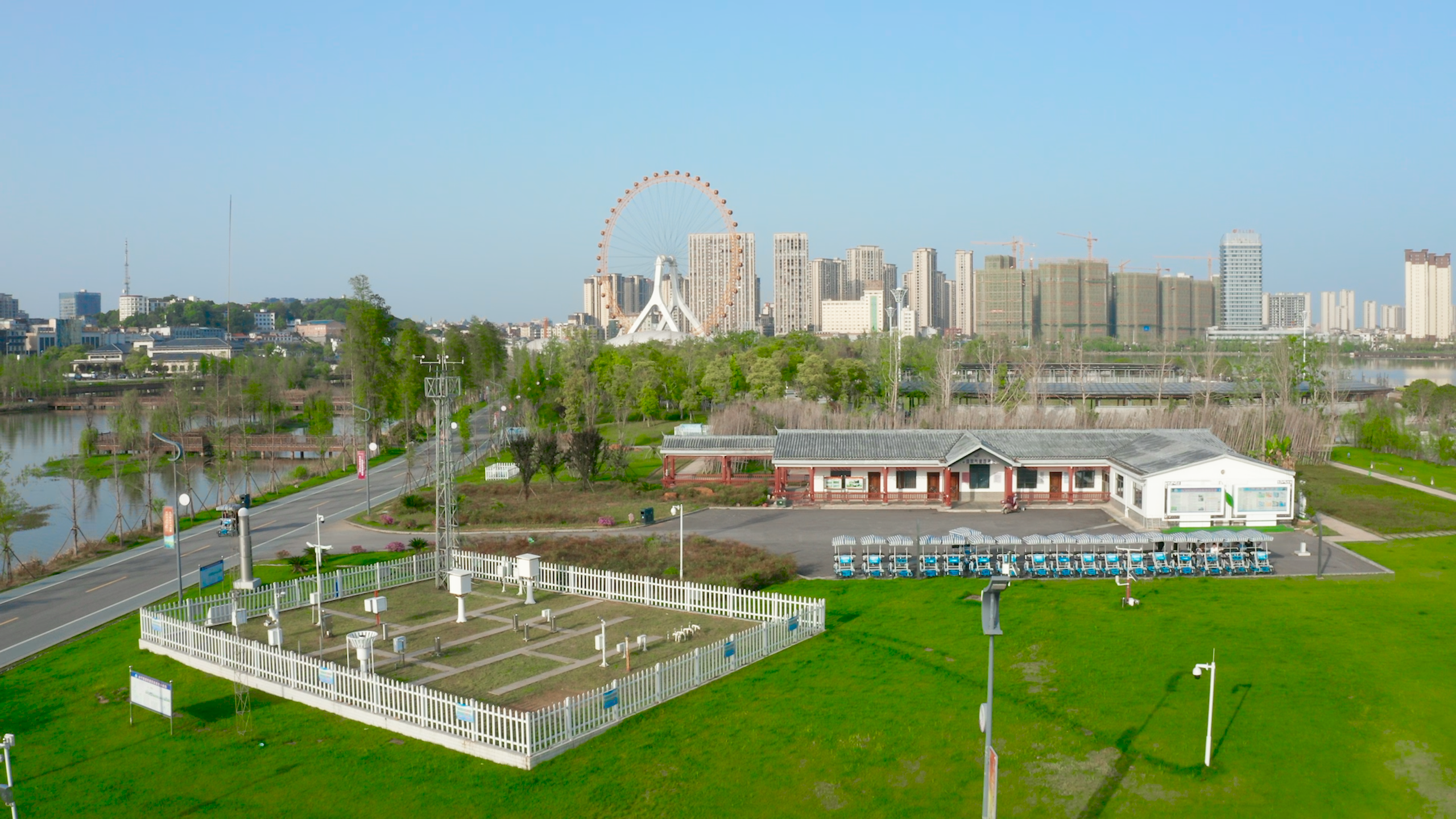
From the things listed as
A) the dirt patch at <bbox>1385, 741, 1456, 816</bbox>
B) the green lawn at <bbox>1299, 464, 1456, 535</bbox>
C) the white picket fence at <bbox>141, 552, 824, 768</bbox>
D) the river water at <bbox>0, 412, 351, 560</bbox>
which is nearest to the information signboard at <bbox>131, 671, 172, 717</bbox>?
the white picket fence at <bbox>141, 552, 824, 768</bbox>

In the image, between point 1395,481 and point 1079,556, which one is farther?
point 1395,481

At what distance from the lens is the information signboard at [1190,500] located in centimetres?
3294

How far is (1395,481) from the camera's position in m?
43.4

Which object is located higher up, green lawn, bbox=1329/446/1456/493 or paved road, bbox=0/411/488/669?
green lawn, bbox=1329/446/1456/493

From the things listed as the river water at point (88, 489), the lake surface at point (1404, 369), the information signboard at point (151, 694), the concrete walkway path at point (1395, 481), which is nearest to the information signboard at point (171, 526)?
the river water at point (88, 489)

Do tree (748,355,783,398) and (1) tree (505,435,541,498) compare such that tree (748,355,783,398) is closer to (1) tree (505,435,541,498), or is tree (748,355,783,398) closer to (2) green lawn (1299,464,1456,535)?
(1) tree (505,435,541,498)

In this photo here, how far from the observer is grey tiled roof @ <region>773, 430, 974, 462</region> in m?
38.7

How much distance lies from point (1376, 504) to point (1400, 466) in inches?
612

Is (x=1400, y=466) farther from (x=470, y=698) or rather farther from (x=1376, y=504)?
(x=470, y=698)

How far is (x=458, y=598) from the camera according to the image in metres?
21.8

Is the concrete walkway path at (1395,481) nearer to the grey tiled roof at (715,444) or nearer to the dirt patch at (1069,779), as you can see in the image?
the grey tiled roof at (715,444)

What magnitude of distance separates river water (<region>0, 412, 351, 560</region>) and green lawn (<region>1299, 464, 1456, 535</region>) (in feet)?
120

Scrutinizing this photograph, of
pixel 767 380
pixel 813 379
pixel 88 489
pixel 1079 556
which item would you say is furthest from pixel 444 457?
pixel 813 379

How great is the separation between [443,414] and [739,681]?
36.8ft
